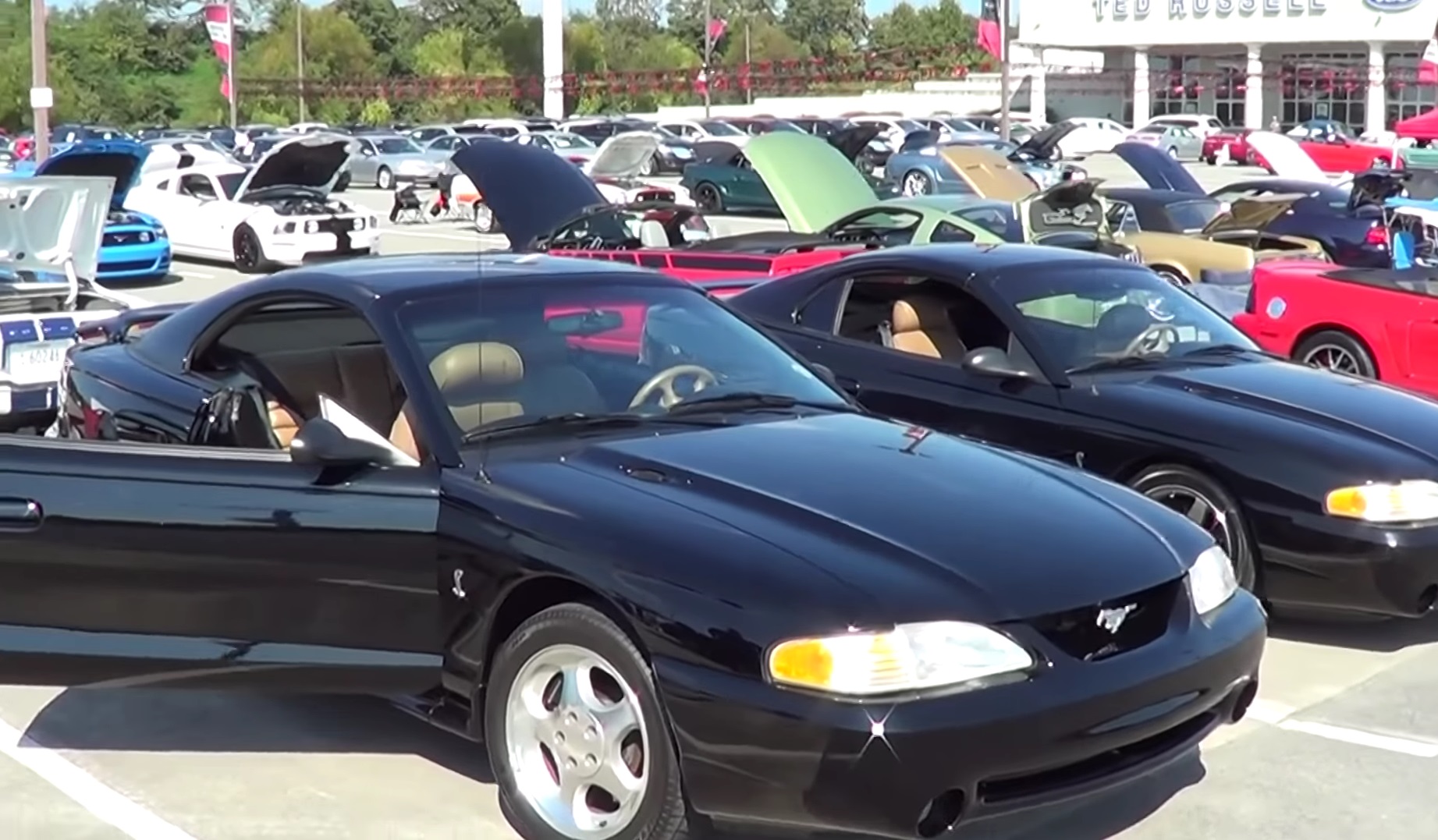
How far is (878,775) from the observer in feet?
12.3

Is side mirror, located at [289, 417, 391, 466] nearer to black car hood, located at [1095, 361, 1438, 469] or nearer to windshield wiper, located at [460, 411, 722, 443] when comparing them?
windshield wiper, located at [460, 411, 722, 443]

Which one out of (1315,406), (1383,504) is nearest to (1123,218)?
(1315,406)

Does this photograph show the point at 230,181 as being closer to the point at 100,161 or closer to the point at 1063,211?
the point at 100,161

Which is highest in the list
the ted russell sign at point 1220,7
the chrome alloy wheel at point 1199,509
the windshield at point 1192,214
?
the ted russell sign at point 1220,7

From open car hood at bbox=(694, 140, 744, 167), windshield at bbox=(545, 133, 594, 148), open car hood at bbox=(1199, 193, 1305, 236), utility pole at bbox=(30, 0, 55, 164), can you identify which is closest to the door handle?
open car hood at bbox=(1199, 193, 1305, 236)

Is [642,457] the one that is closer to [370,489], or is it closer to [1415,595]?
[370,489]

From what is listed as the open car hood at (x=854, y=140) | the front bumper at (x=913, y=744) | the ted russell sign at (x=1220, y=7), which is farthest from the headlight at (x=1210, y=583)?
the ted russell sign at (x=1220, y=7)

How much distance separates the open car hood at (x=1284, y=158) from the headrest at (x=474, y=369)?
662 inches

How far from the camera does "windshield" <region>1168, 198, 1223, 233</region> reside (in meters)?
16.8

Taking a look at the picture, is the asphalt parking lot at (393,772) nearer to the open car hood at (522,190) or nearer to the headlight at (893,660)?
the headlight at (893,660)

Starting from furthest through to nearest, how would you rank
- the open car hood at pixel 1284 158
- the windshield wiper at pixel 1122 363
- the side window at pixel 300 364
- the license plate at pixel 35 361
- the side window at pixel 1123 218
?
the open car hood at pixel 1284 158 → the side window at pixel 1123 218 → the license plate at pixel 35 361 → the windshield wiper at pixel 1122 363 → the side window at pixel 300 364

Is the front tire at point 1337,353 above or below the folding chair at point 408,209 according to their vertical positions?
below

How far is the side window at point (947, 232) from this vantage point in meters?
14.3

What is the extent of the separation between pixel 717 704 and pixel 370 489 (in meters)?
1.25
